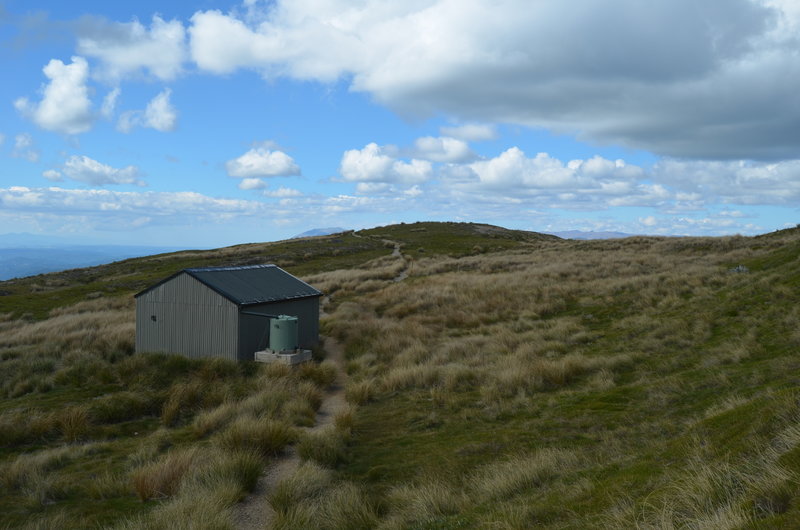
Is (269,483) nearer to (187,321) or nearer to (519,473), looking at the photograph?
(519,473)

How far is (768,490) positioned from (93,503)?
8683 mm

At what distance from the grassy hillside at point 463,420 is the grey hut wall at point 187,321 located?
1.14 meters

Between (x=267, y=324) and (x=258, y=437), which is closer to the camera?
(x=258, y=437)

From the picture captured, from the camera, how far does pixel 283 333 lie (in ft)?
56.3

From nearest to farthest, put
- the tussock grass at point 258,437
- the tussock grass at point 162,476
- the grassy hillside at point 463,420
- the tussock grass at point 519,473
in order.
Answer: the grassy hillside at point 463,420, the tussock grass at point 519,473, the tussock grass at point 162,476, the tussock grass at point 258,437

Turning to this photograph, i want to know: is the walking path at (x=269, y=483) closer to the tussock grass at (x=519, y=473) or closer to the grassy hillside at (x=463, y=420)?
the grassy hillside at (x=463, y=420)

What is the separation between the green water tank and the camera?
56.3 ft

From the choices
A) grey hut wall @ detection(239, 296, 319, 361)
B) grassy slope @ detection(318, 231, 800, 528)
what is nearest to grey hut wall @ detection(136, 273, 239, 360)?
grey hut wall @ detection(239, 296, 319, 361)

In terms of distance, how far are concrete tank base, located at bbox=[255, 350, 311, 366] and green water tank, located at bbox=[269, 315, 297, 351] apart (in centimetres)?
16

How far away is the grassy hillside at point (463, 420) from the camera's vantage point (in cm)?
573

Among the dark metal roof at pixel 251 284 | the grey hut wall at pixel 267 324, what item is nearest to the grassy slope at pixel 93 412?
the grey hut wall at pixel 267 324

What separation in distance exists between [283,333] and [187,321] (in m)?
3.88

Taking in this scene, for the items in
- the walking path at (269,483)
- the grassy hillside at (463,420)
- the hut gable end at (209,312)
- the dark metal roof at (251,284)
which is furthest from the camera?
the dark metal roof at (251,284)

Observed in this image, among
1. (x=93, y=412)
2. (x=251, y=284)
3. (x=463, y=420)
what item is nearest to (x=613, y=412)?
(x=463, y=420)
